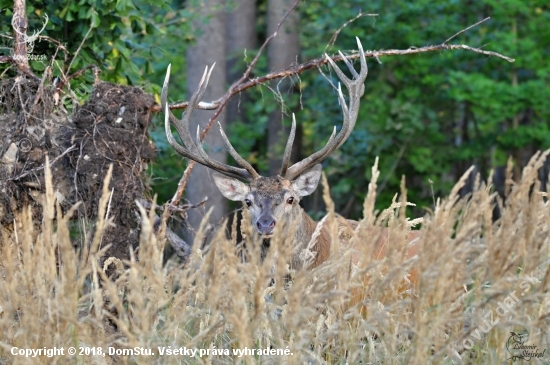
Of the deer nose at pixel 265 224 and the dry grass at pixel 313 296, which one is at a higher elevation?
the dry grass at pixel 313 296

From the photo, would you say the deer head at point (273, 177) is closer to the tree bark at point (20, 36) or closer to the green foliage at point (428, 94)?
the tree bark at point (20, 36)

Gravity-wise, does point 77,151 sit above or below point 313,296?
above

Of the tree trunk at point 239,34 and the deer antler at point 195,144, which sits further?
the tree trunk at point 239,34

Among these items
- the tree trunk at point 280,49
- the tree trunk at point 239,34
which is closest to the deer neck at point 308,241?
the tree trunk at point 280,49

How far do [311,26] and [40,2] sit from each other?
26.8 feet

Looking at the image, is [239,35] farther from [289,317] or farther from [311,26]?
[289,317]

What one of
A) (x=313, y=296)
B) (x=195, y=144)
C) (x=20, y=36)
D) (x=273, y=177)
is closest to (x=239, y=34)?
(x=195, y=144)

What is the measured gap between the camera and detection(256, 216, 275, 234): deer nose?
19.7 feet

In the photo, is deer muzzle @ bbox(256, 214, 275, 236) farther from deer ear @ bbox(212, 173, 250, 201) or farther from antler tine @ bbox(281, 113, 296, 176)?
deer ear @ bbox(212, 173, 250, 201)

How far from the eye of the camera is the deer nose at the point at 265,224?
600 cm

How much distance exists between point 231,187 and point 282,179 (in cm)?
46

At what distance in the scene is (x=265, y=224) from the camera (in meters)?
6.06

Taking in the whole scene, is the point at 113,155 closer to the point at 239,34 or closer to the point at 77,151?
the point at 77,151

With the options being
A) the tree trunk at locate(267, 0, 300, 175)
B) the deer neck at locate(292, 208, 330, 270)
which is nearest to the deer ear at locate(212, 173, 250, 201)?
the deer neck at locate(292, 208, 330, 270)
